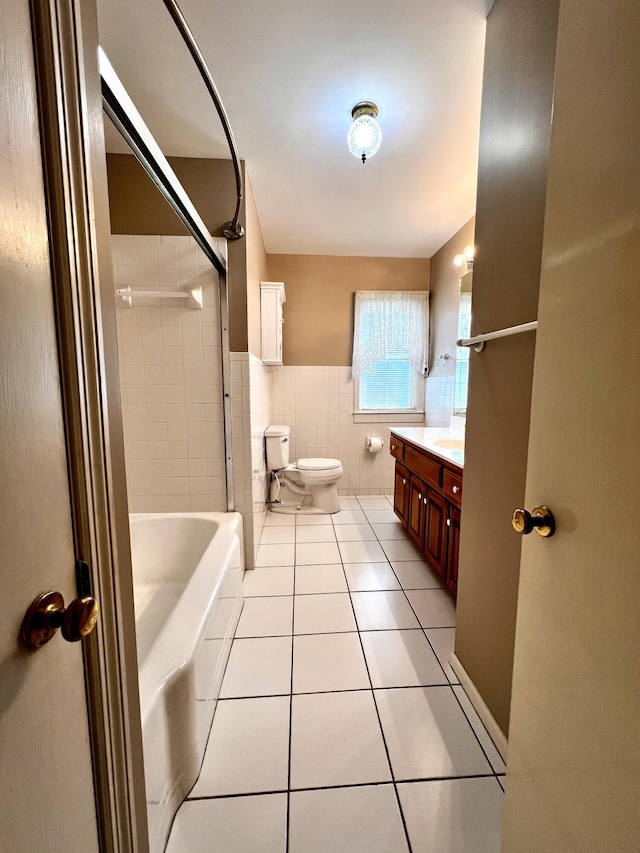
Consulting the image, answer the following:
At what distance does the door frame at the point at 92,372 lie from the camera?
451mm

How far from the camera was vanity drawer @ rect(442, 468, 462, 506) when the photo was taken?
1682mm

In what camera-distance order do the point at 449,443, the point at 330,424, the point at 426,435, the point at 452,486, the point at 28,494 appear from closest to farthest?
the point at 28,494 → the point at 452,486 → the point at 449,443 → the point at 426,435 → the point at 330,424

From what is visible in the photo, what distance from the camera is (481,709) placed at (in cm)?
124

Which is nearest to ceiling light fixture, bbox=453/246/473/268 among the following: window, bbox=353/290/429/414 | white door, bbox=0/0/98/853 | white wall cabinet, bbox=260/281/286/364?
window, bbox=353/290/429/414

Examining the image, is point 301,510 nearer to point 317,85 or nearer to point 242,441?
point 242,441

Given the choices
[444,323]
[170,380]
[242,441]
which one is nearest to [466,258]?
[444,323]

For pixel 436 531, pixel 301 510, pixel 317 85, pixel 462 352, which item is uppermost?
pixel 317 85

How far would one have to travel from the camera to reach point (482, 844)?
0.92 m

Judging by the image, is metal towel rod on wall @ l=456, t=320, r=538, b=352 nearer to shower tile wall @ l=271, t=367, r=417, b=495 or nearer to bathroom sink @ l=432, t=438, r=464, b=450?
bathroom sink @ l=432, t=438, r=464, b=450

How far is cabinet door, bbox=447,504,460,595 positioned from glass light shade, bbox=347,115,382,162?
71.1 inches

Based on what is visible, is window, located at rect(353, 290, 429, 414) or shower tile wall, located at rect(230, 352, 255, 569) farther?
window, located at rect(353, 290, 429, 414)

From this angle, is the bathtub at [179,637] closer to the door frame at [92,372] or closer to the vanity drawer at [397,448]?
the door frame at [92,372]

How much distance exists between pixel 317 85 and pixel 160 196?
3.36 feet

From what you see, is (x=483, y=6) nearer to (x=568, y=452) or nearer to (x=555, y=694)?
(x=568, y=452)
